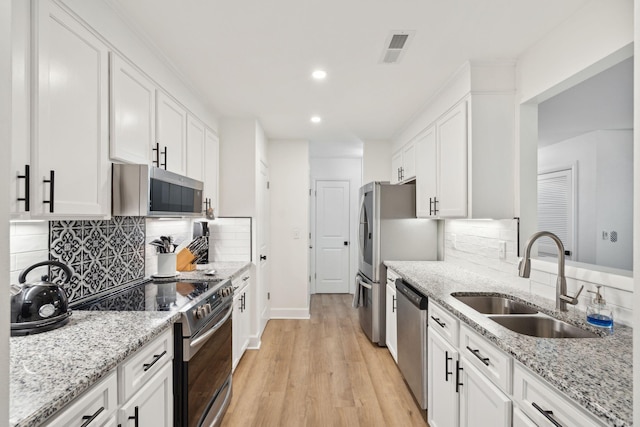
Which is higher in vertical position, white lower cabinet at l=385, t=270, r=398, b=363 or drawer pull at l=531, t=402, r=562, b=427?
drawer pull at l=531, t=402, r=562, b=427

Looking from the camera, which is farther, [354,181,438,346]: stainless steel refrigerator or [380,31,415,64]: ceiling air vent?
[354,181,438,346]: stainless steel refrigerator

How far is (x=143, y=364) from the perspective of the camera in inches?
54.2

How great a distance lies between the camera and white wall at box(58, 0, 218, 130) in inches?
60.9

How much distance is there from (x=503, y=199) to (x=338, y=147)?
313 centimetres

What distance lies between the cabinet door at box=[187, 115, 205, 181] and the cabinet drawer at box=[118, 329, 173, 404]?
152 cm

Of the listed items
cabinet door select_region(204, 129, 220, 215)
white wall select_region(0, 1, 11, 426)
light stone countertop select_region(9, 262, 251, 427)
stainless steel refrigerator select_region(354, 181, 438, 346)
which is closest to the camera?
white wall select_region(0, 1, 11, 426)

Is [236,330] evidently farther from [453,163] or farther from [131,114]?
[453,163]

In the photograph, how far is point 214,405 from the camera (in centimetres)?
209

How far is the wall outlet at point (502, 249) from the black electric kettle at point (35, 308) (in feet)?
8.66

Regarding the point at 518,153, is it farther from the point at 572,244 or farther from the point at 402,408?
the point at 572,244

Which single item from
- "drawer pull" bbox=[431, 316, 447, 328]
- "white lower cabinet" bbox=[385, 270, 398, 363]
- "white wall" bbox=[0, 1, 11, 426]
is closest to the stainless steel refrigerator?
"white lower cabinet" bbox=[385, 270, 398, 363]

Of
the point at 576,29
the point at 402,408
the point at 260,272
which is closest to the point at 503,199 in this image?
the point at 576,29

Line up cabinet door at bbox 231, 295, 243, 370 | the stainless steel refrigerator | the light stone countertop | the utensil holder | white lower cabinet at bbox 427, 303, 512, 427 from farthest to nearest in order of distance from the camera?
the stainless steel refrigerator, cabinet door at bbox 231, 295, 243, 370, the utensil holder, white lower cabinet at bbox 427, 303, 512, 427, the light stone countertop

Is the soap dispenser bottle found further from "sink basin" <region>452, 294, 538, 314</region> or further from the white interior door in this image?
the white interior door
